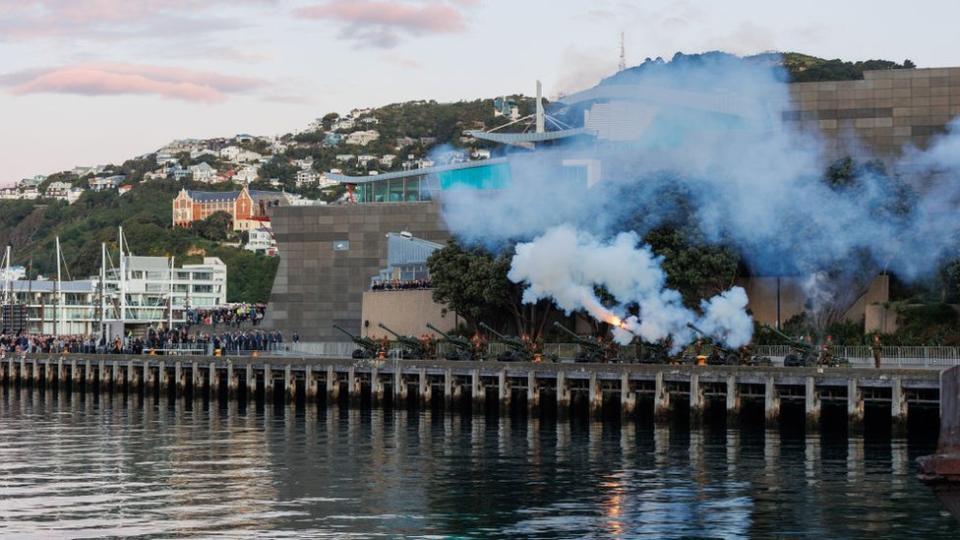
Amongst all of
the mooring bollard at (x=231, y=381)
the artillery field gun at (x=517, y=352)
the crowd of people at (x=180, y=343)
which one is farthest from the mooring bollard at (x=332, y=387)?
the crowd of people at (x=180, y=343)

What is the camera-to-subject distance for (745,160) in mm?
93062

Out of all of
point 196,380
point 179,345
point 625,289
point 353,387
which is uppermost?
point 625,289

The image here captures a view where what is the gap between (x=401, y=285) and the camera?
125625mm

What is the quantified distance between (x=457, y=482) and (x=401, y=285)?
234 feet

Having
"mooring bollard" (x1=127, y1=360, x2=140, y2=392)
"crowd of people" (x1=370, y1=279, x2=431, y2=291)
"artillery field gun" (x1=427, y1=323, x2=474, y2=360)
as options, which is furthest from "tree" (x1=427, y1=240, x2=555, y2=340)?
"mooring bollard" (x1=127, y1=360, x2=140, y2=392)

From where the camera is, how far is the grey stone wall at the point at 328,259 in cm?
14050

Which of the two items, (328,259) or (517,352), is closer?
(517,352)

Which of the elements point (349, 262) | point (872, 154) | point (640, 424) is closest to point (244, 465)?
point (640, 424)

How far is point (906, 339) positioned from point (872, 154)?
15984mm

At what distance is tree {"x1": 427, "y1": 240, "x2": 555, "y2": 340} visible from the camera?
105312mm

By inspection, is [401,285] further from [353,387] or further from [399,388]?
[399,388]

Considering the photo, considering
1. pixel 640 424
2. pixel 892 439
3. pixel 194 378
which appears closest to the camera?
pixel 892 439

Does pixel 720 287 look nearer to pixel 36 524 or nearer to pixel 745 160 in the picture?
pixel 745 160

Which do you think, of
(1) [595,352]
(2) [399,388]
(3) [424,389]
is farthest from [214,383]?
(1) [595,352]
